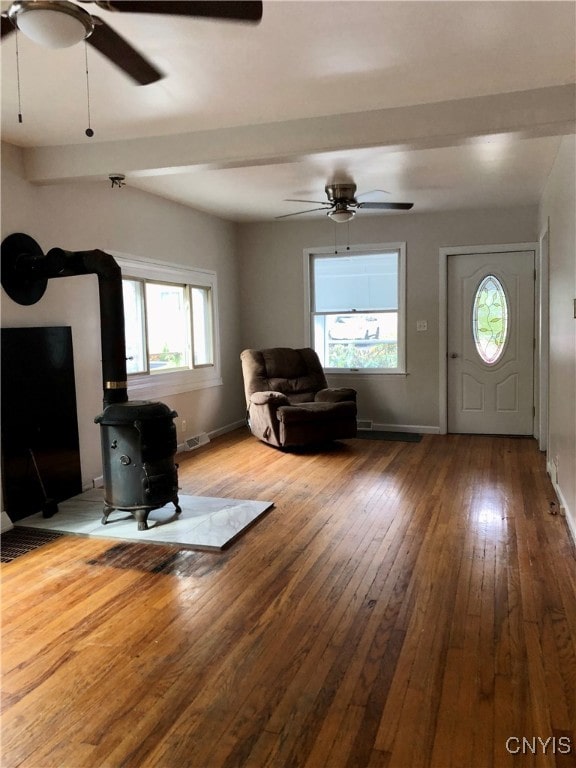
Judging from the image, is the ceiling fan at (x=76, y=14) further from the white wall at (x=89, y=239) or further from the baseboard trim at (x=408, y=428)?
the baseboard trim at (x=408, y=428)

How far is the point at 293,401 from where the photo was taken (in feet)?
20.8

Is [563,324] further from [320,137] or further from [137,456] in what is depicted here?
[137,456]

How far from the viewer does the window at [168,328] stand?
205 inches

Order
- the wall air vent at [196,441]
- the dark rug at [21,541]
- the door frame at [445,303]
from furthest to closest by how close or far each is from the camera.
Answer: the door frame at [445,303] → the wall air vent at [196,441] → the dark rug at [21,541]

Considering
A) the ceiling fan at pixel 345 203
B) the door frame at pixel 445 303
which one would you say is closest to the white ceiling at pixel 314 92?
the ceiling fan at pixel 345 203

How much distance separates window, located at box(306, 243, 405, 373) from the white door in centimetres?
62

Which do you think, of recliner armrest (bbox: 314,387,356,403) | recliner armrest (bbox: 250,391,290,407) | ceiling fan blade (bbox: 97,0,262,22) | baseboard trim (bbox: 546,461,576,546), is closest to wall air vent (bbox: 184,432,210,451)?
recliner armrest (bbox: 250,391,290,407)

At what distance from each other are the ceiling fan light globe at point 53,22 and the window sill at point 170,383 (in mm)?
3560

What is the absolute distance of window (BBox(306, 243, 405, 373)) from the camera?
671 cm

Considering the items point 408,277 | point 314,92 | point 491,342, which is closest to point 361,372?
point 408,277

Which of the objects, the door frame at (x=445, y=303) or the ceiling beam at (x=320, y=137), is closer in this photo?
the ceiling beam at (x=320, y=137)

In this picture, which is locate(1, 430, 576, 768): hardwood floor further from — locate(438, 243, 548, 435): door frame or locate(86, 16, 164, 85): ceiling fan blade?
locate(438, 243, 548, 435): door frame

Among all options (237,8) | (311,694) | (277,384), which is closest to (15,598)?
(311,694)

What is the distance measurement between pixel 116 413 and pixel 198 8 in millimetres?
2407
